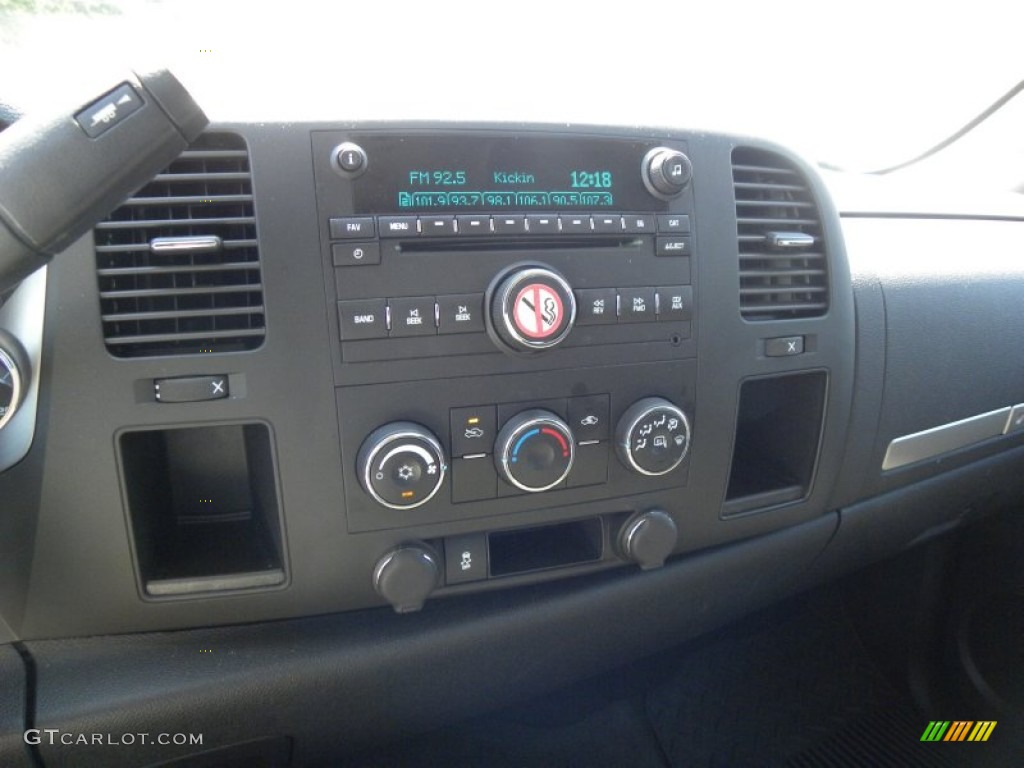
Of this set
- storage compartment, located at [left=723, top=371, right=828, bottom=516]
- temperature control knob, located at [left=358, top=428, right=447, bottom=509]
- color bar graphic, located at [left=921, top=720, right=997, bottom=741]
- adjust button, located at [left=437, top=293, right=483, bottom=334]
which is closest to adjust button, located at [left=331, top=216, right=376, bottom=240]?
adjust button, located at [left=437, top=293, right=483, bottom=334]

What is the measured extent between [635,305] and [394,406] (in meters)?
0.33

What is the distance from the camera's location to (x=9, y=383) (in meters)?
0.76

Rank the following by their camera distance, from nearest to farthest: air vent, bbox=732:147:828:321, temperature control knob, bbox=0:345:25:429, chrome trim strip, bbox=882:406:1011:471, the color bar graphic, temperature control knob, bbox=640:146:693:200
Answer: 1. temperature control knob, bbox=0:345:25:429
2. temperature control knob, bbox=640:146:693:200
3. air vent, bbox=732:147:828:321
4. chrome trim strip, bbox=882:406:1011:471
5. the color bar graphic

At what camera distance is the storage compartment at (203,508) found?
887 mm

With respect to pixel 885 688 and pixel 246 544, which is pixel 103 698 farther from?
pixel 885 688

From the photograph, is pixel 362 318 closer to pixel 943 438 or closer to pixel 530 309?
pixel 530 309

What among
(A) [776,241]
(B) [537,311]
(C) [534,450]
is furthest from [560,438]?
(A) [776,241]

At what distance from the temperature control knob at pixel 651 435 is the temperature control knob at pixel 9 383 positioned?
2.20ft

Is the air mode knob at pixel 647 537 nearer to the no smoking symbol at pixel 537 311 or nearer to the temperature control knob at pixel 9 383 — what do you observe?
the no smoking symbol at pixel 537 311

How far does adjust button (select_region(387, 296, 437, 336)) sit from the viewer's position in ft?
2.86

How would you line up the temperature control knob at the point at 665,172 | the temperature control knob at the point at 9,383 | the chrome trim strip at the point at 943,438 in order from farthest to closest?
the chrome trim strip at the point at 943,438 → the temperature control knob at the point at 665,172 → the temperature control knob at the point at 9,383

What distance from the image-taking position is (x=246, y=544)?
3.22ft

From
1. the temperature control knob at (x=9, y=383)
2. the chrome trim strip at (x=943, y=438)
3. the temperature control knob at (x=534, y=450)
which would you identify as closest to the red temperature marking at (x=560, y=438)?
the temperature control knob at (x=534, y=450)

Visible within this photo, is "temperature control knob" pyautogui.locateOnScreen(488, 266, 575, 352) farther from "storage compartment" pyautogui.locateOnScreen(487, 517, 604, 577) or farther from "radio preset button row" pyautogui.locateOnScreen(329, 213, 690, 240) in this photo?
"storage compartment" pyautogui.locateOnScreen(487, 517, 604, 577)
